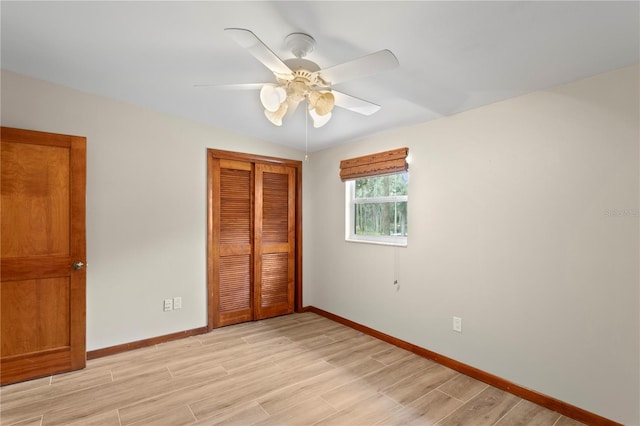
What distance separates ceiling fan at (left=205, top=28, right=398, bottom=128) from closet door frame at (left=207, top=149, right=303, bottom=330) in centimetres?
193

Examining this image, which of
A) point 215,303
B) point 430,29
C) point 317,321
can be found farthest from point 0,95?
point 317,321

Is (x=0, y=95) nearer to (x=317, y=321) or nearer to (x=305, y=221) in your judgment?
(x=305, y=221)

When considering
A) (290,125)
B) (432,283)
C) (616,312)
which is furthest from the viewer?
(290,125)

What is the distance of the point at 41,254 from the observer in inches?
99.9

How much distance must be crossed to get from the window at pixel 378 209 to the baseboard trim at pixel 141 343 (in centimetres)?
204

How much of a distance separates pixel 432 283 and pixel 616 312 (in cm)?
126

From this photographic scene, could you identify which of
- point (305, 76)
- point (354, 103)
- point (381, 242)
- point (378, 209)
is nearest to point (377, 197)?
point (378, 209)

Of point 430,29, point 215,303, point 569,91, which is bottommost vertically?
point 215,303

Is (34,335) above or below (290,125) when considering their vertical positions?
below

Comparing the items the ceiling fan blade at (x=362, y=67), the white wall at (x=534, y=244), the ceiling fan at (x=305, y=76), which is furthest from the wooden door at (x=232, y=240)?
the ceiling fan blade at (x=362, y=67)

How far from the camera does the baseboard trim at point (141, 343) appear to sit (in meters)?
2.87

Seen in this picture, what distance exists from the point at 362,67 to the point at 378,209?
2.25m

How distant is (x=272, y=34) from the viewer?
5.86ft

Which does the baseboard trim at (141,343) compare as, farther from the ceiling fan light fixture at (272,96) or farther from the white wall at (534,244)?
the ceiling fan light fixture at (272,96)
